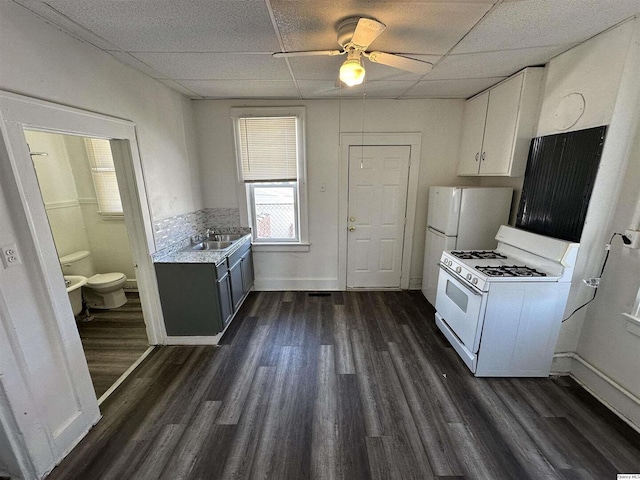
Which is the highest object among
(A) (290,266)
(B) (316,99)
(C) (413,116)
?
(B) (316,99)

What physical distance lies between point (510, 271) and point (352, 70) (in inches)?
77.0

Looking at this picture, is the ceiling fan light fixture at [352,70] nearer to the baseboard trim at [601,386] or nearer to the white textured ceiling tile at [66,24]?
the white textured ceiling tile at [66,24]

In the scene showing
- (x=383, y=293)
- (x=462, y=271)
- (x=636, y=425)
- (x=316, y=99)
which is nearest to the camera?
(x=636, y=425)

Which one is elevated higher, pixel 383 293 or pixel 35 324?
pixel 35 324

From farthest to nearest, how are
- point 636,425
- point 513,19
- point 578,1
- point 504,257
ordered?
point 504,257 → point 636,425 → point 513,19 → point 578,1

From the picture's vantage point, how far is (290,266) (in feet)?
12.4

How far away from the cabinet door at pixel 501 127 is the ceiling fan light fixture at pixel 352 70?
5.75ft

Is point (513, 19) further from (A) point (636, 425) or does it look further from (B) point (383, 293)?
(B) point (383, 293)

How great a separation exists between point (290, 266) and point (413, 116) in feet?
8.39

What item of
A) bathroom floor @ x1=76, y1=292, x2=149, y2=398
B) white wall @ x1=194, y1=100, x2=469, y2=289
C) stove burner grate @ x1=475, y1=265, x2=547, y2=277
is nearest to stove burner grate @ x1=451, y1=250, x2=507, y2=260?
stove burner grate @ x1=475, y1=265, x2=547, y2=277

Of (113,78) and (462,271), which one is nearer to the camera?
(113,78)

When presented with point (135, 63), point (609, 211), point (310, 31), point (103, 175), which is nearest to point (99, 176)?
point (103, 175)

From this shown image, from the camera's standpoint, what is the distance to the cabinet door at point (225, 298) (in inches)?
101

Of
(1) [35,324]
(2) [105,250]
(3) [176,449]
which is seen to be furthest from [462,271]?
(2) [105,250]
